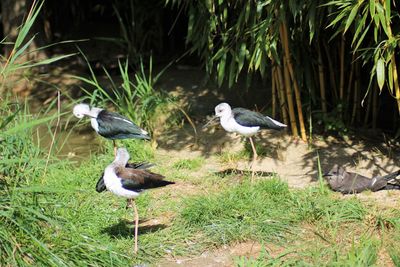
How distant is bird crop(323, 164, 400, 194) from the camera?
6.16m

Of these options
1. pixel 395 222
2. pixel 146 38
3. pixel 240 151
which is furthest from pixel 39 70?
pixel 395 222

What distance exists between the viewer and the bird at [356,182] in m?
6.16

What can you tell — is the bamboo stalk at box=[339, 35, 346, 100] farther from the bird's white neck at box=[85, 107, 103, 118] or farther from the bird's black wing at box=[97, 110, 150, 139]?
the bird's white neck at box=[85, 107, 103, 118]

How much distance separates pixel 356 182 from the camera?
6211 millimetres

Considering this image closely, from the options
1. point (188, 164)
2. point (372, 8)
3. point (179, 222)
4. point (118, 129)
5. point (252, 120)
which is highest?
point (372, 8)

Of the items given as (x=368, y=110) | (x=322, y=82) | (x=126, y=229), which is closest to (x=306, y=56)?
(x=322, y=82)

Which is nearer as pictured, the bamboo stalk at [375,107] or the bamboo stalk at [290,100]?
the bamboo stalk at [290,100]

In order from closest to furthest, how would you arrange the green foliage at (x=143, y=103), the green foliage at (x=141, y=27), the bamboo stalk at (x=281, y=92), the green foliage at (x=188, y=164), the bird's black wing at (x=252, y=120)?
the bird's black wing at (x=252, y=120), the green foliage at (x=188, y=164), the bamboo stalk at (x=281, y=92), the green foliage at (x=143, y=103), the green foliage at (x=141, y=27)

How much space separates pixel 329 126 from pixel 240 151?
0.92 m

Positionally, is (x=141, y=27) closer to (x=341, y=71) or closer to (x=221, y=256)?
(x=341, y=71)

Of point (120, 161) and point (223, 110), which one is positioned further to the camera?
point (223, 110)

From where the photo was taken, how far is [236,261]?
514 cm

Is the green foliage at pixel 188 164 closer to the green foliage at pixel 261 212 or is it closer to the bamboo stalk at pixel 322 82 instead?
the green foliage at pixel 261 212

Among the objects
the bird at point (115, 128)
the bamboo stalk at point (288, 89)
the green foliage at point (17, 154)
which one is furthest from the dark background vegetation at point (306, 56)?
the green foliage at point (17, 154)
